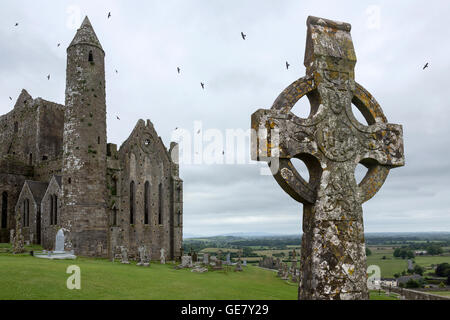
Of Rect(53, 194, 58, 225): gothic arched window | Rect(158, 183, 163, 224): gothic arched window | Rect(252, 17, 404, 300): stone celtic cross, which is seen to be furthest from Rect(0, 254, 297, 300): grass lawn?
Rect(158, 183, 163, 224): gothic arched window

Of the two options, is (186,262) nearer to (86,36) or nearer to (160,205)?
(160,205)

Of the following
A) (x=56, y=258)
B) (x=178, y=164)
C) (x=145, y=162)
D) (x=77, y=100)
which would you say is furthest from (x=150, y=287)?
(x=178, y=164)

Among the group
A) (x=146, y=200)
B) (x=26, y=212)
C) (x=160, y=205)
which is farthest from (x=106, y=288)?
(x=26, y=212)

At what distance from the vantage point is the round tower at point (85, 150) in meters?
27.8

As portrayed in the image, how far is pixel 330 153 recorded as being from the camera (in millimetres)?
A: 5199

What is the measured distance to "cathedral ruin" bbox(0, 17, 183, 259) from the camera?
93.6ft

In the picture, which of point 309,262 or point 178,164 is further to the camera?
point 178,164

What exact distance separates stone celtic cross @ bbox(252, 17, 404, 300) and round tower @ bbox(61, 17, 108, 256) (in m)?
25.7

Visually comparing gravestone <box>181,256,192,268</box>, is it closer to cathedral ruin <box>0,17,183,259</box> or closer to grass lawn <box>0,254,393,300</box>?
cathedral ruin <box>0,17,183,259</box>

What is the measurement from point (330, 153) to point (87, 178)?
86.5ft

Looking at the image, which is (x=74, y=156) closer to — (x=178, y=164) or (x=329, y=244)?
(x=178, y=164)

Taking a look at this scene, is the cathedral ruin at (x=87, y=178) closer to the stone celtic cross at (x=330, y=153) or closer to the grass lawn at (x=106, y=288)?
the grass lawn at (x=106, y=288)
